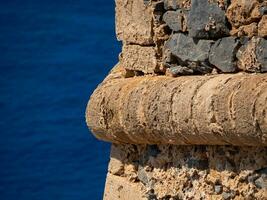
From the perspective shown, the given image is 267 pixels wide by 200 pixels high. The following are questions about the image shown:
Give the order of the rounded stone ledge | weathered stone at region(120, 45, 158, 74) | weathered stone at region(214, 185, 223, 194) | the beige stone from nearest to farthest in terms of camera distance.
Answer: the rounded stone ledge → weathered stone at region(214, 185, 223, 194) → weathered stone at region(120, 45, 158, 74) → the beige stone

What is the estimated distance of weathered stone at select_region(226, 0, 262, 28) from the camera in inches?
184

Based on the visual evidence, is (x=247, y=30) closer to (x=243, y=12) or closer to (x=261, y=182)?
(x=243, y=12)

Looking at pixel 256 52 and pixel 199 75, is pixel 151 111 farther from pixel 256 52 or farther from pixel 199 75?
pixel 256 52

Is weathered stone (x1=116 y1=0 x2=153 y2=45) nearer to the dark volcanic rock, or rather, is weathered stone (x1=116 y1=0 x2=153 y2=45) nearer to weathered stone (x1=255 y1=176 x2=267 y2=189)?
the dark volcanic rock

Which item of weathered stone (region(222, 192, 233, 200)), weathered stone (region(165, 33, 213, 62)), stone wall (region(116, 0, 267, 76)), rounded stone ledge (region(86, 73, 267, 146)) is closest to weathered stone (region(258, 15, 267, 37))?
stone wall (region(116, 0, 267, 76))

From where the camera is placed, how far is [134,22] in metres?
5.68

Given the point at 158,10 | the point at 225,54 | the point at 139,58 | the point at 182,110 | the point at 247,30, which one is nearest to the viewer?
the point at 247,30

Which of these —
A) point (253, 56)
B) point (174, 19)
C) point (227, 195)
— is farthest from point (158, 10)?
point (227, 195)

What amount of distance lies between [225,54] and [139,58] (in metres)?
0.85

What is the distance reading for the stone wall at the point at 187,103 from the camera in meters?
4.66

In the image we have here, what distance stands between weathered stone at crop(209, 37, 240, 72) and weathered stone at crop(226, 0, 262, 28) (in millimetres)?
74

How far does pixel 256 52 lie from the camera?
15.4 ft

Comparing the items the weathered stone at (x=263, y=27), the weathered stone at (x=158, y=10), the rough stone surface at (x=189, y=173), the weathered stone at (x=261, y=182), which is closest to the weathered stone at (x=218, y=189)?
the rough stone surface at (x=189, y=173)

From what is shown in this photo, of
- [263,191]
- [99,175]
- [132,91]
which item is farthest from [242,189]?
[99,175]
